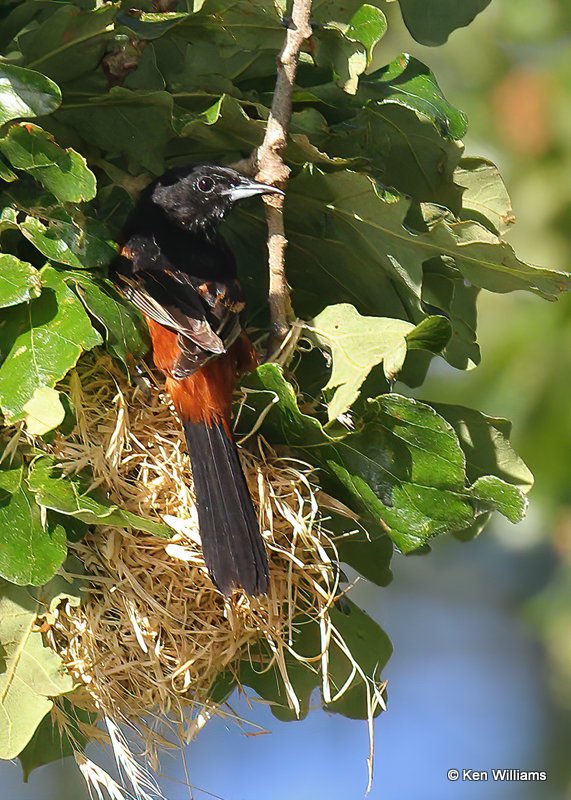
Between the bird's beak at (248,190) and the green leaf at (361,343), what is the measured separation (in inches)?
11.6

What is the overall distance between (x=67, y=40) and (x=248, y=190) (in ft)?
1.66

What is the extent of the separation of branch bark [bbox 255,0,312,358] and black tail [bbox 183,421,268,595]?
278 millimetres

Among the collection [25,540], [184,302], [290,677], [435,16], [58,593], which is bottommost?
[290,677]

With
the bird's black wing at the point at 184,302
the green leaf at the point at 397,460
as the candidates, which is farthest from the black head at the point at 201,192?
the green leaf at the point at 397,460

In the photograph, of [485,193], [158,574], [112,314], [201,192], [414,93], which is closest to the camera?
[112,314]

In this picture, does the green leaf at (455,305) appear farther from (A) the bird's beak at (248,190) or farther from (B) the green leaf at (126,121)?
(B) the green leaf at (126,121)

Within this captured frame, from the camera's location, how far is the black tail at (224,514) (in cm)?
221

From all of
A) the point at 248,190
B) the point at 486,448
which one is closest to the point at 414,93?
the point at 248,190

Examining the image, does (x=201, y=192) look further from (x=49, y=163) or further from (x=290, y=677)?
(x=290, y=677)

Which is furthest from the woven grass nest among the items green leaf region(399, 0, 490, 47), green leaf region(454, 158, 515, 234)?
green leaf region(399, 0, 490, 47)

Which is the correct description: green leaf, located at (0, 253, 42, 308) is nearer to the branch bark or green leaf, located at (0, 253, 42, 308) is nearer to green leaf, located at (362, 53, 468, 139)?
the branch bark

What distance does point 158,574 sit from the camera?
237cm

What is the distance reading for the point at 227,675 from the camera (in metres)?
2.61

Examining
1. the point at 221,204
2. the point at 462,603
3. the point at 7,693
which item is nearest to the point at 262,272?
the point at 221,204
